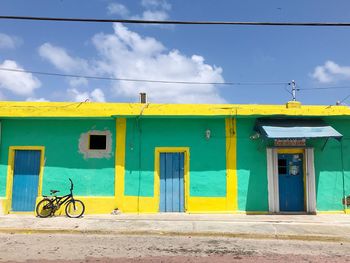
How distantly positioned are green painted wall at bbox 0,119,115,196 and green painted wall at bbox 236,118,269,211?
445cm

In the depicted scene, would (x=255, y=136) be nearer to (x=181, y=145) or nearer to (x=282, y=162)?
(x=282, y=162)

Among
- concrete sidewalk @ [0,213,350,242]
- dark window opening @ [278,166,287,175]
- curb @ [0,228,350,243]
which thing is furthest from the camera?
dark window opening @ [278,166,287,175]

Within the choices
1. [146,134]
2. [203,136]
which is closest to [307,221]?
[203,136]

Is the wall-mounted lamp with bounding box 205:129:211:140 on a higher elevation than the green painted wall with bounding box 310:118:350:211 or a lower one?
higher

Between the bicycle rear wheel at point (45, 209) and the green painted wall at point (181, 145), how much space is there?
2542 mm

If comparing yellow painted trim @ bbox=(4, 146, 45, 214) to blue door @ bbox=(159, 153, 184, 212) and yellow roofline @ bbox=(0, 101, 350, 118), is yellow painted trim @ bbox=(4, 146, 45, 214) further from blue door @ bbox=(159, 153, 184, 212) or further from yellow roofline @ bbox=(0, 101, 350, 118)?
blue door @ bbox=(159, 153, 184, 212)

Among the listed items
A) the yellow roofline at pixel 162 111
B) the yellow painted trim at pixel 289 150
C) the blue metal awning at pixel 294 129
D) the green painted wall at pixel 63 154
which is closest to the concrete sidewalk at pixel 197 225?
the green painted wall at pixel 63 154

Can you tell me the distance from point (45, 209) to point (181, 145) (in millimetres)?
5013

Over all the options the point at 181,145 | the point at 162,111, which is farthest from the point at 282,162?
the point at 162,111

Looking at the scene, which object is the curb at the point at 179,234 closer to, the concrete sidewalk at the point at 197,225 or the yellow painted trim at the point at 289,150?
the concrete sidewalk at the point at 197,225

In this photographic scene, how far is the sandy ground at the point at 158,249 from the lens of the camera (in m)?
7.17

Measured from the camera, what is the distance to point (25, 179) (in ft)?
41.4

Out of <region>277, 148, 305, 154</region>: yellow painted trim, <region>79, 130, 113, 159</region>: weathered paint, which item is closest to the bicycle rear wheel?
<region>79, 130, 113, 159</region>: weathered paint

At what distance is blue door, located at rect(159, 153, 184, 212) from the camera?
12.6m
